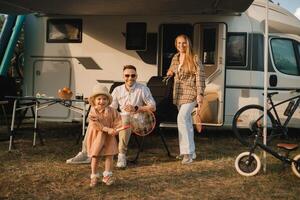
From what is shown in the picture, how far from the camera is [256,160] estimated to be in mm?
4828

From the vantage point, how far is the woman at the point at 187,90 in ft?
18.1

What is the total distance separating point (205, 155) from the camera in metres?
6.09

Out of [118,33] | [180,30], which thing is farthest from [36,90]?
[180,30]

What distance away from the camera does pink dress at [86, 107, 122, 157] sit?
422cm

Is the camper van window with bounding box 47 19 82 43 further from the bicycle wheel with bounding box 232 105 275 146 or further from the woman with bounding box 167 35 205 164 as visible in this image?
the bicycle wheel with bounding box 232 105 275 146

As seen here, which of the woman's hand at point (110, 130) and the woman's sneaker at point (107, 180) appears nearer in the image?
the woman's hand at point (110, 130)

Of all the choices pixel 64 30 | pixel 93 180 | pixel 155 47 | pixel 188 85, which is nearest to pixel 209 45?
pixel 155 47

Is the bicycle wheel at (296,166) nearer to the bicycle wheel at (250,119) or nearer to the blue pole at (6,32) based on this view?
the bicycle wheel at (250,119)

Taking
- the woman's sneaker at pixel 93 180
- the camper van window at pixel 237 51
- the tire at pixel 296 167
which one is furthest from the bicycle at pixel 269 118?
the woman's sneaker at pixel 93 180

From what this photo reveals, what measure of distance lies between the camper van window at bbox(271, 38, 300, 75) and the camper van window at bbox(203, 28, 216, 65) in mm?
1058

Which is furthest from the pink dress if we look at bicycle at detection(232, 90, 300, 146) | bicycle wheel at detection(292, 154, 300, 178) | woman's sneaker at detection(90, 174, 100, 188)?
bicycle at detection(232, 90, 300, 146)

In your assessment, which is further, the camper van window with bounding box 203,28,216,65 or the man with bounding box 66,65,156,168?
the camper van window with bounding box 203,28,216,65

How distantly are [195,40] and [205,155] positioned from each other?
220 centimetres

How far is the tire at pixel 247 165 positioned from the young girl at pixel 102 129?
1.44m
